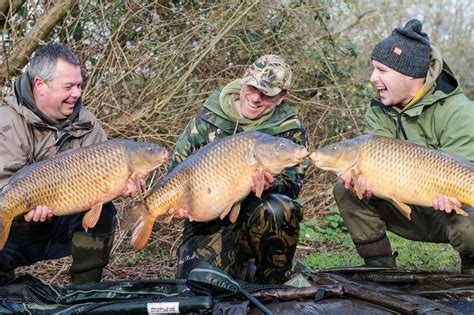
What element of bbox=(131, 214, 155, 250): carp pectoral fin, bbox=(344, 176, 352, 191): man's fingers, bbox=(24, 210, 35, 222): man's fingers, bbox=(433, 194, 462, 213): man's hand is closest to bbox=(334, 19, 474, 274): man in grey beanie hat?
bbox=(344, 176, 352, 191): man's fingers

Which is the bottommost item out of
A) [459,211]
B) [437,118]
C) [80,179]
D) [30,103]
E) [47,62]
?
[459,211]

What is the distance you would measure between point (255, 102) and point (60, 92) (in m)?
0.72

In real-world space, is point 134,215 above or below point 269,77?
below

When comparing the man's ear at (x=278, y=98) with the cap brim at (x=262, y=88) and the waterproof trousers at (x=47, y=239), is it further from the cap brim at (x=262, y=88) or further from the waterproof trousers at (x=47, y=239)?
the waterproof trousers at (x=47, y=239)

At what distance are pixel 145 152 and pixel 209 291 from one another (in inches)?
26.0

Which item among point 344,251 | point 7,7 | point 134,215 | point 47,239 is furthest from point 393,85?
point 7,7

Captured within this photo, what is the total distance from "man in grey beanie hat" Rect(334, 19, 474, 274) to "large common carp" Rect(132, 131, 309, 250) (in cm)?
41

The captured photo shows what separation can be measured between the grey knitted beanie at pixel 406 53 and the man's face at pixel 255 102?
431 millimetres

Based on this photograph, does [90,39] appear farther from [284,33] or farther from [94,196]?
[94,196]

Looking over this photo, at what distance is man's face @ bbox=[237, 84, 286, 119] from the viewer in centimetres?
273

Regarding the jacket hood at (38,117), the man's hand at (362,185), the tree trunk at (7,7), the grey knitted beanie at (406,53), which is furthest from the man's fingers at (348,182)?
the tree trunk at (7,7)

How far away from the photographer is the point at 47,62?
8.78 ft

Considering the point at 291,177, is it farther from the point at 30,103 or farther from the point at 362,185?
the point at 30,103

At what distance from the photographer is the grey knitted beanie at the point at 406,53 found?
9.13 feet
